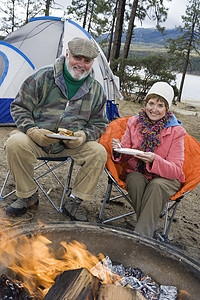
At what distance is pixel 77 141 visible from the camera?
2.36m

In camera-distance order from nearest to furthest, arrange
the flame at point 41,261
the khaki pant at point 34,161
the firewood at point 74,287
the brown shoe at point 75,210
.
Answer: the firewood at point 74,287 → the flame at point 41,261 → the khaki pant at point 34,161 → the brown shoe at point 75,210

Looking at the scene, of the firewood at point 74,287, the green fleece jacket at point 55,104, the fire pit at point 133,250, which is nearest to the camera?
the firewood at point 74,287

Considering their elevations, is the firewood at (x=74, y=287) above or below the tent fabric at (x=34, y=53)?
below

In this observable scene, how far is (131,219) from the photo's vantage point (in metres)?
2.92

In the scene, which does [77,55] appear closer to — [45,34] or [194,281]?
[194,281]

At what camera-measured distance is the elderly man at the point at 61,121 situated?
2295mm

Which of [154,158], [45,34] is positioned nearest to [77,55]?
[154,158]

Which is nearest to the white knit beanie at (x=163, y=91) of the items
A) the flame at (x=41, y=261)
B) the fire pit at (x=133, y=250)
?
the fire pit at (x=133, y=250)

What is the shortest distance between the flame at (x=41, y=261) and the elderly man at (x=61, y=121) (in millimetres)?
A: 831

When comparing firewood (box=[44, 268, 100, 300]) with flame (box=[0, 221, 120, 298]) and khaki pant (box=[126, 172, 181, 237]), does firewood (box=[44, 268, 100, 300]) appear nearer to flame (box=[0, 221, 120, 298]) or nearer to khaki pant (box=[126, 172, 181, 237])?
flame (box=[0, 221, 120, 298])

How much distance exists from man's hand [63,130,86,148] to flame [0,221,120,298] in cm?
97

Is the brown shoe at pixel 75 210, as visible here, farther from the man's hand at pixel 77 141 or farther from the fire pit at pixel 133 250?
the fire pit at pixel 133 250

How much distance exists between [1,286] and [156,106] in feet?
5.82

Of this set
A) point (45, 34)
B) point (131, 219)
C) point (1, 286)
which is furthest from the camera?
point (45, 34)
